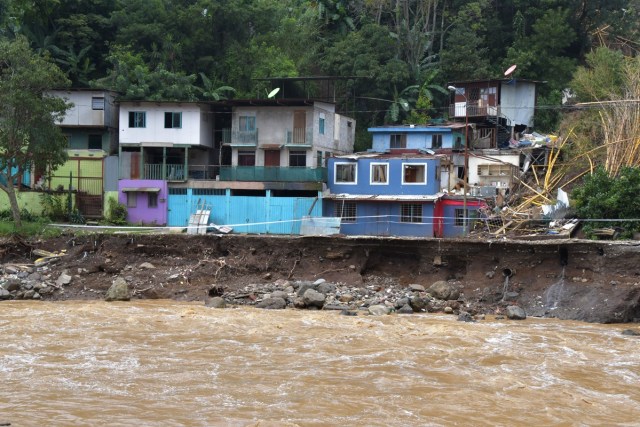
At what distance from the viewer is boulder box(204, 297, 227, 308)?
26.2 meters

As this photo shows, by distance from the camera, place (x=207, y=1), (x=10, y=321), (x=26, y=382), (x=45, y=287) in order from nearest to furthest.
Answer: (x=26, y=382)
(x=10, y=321)
(x=45, y=287)
(x=207, y=1)

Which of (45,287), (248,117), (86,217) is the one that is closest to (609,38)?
(248,117)

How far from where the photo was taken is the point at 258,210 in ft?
125

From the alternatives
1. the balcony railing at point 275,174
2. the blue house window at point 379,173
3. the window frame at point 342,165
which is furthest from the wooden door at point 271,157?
the blue house window at point 379,173

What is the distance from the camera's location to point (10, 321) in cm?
2242

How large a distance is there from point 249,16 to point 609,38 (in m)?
26.3

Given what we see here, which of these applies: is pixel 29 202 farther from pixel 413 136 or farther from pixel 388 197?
pixel 413 136

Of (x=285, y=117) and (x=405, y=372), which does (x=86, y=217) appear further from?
(x=405, y=372)

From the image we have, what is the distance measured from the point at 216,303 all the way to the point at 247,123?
18.1 metres

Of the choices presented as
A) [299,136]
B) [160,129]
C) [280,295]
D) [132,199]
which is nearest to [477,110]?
[299,136]

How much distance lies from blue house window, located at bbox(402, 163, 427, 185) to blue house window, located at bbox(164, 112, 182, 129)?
1295 centimetres

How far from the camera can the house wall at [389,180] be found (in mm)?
38188

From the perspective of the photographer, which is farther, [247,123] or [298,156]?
[247,123]

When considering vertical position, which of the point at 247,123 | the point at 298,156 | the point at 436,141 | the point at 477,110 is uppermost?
the point at 477,110
